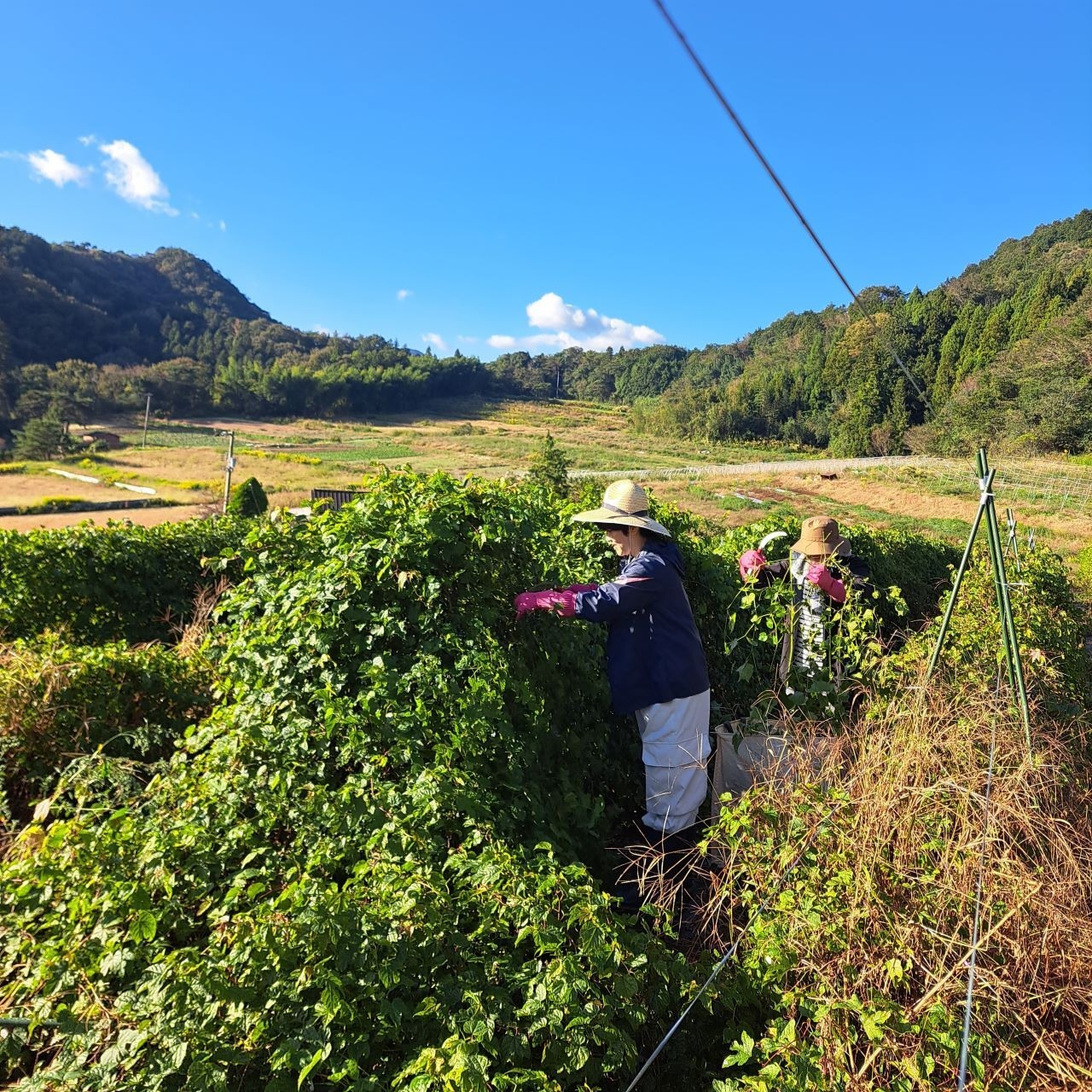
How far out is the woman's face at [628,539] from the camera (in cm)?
312

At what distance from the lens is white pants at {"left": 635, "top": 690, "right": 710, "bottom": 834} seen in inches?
120

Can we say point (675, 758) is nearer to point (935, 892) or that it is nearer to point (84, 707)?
point (935, 892)

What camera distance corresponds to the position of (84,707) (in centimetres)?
395

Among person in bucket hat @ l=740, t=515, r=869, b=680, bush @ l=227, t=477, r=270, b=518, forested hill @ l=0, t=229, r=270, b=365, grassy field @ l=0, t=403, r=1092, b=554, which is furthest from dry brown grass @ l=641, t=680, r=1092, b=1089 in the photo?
forested hill @ l=0, t=229, r=270, b=365

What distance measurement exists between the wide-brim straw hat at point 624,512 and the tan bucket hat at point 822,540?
1.38m

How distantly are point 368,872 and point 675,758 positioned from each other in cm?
173

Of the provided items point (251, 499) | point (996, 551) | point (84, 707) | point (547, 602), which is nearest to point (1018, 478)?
point (251, 499)

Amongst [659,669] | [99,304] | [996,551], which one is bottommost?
[659,669]

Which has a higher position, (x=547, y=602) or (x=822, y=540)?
(x=822, y=540)

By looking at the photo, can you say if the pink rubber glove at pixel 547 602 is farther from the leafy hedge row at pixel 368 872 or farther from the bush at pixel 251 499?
the bush at pixel 251 499

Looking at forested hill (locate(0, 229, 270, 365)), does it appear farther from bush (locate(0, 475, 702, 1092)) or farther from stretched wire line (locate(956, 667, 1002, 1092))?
stretched wire line (locate(956, 667, 1002, 1092))

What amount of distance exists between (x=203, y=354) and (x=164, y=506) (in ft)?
315

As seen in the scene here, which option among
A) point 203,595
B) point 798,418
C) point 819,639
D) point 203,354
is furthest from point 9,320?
point 819,639

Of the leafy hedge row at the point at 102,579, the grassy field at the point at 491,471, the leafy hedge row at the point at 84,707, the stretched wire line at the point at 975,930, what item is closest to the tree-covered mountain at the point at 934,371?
the stretched wire line at the point at 975,930
